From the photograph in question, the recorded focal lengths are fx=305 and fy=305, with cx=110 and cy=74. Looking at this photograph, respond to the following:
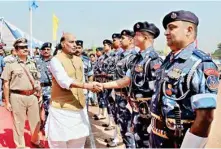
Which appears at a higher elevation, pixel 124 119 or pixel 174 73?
pixel 174 73

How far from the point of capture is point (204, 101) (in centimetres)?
203

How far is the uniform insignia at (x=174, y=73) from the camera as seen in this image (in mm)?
2215

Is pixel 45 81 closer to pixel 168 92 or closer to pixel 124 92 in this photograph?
pixel 124 92

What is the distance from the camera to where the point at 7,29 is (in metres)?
19.1

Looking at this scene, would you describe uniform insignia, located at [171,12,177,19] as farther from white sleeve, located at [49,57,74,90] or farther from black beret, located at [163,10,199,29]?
white sleeve, located at [49,57,74,90]

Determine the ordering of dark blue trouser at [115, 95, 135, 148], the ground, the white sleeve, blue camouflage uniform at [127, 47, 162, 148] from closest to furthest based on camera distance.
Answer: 1. blue camouflage uniform at [127, 47, 162, 148]
2. the white sleeve
3. dark blue trouser at [115, 95, 135, 148]
4. the ground

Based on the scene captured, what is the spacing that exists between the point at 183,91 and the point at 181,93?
0.07ft

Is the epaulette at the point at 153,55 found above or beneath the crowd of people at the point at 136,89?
above

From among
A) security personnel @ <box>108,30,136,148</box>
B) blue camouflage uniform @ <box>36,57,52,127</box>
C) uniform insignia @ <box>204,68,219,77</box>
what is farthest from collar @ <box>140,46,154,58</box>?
blue camouflage uniform @ <box>36,57,52,127</box>

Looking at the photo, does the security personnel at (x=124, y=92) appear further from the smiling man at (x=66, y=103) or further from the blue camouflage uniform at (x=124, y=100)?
the smiling man at (x=66, y=103)

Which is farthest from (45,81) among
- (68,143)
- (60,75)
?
(60,75)

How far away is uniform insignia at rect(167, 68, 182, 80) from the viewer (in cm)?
221

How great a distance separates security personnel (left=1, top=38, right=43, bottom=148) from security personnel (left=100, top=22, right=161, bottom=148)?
2.15 metres

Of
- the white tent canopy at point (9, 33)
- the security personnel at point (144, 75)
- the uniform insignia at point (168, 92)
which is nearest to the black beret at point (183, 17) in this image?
the uniform insignia at point (168, 92)
